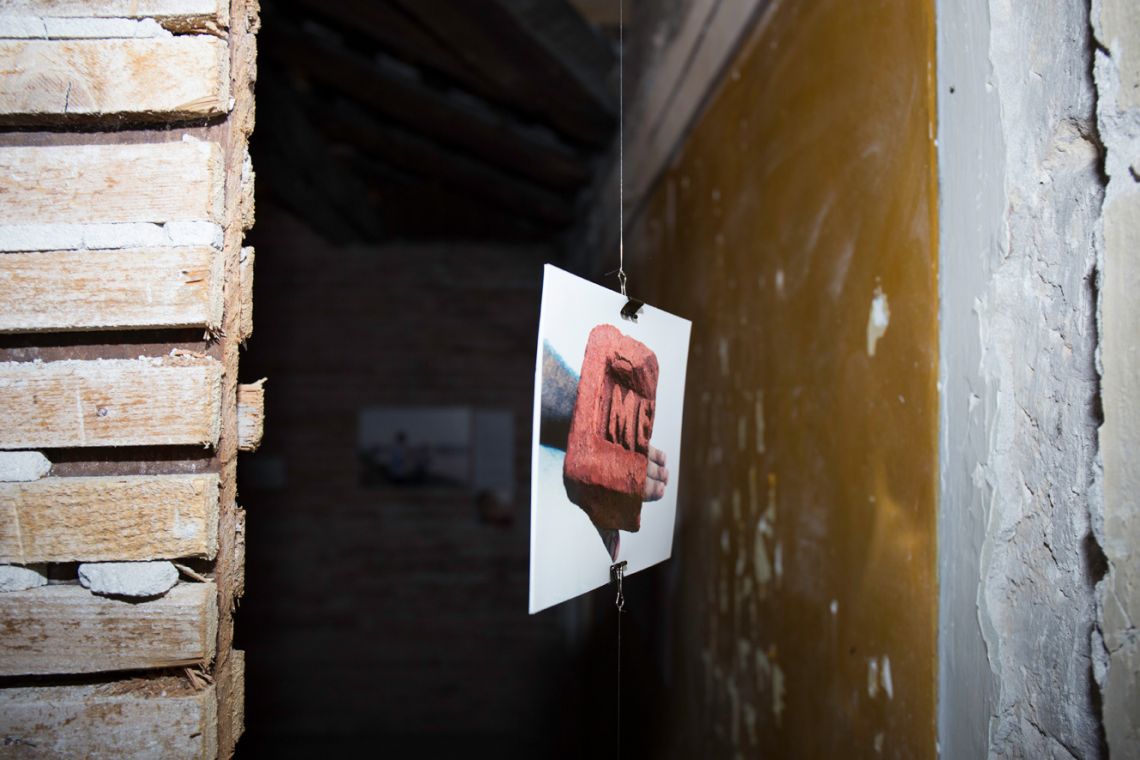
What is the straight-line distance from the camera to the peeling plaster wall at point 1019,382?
689 mm

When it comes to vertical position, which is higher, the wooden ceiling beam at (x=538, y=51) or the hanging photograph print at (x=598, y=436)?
the wooden ceiling beam at (x=538, y=51)

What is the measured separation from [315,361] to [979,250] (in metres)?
4.87

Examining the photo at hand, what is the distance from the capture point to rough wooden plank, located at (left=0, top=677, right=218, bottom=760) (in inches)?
29.2

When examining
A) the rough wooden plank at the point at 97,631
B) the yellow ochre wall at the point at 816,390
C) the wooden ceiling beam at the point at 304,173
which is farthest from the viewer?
the wooden ceiling beam at the point at 304,173

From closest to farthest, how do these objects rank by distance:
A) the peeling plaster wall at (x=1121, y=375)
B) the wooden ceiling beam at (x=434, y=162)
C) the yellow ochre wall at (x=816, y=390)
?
1. the peeling plaster wall at (x=1121, y=375)
2. the yellow ochre wall at (x=816, y=390)
3. the wooden ceiling beam at (x=434, y=162)

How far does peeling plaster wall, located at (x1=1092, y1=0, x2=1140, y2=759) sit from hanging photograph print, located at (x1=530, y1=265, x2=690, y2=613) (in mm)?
463

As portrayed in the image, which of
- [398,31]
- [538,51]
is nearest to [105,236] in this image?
[538,51]

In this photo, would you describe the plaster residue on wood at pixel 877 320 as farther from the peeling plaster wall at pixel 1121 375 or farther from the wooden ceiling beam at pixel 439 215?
the wooden ceiling beam at pixel 439 215

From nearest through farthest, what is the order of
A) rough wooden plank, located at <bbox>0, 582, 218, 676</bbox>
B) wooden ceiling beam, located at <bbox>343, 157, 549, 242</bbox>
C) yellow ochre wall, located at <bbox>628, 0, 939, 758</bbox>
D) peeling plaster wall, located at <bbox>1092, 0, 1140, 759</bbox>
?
peeling plaster wall, located at <bbox>1092, 0, 1140, 759</bbox>
rough wooden plank, located at <bbox>0, 582, 218, 676</bbox>
yellow ochre wall, located at <bbox>628, 0, 939, 758</bbox>
wooden ceiling beam, located at <bbox>343, 157, 549, 242</bbox>

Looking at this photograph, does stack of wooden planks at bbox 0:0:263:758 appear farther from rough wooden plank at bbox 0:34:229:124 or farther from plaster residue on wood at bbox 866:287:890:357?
plaster residue on wood at bbox 866:287:890:357

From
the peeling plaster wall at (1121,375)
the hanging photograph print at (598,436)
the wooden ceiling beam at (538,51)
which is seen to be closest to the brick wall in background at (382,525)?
the wooden ceiling beam at (538,51)

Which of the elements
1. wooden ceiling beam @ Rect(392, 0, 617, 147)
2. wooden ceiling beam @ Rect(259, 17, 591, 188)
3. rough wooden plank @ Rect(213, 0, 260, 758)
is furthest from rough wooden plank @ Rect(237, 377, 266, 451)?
wooden ceiling beam @ Rect(259, 17, 591, 188)

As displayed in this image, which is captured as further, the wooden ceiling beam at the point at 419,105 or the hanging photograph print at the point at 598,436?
the wooden ceiling beam at the point at 419,105

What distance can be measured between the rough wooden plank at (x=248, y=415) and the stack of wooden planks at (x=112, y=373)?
1.3 inches
